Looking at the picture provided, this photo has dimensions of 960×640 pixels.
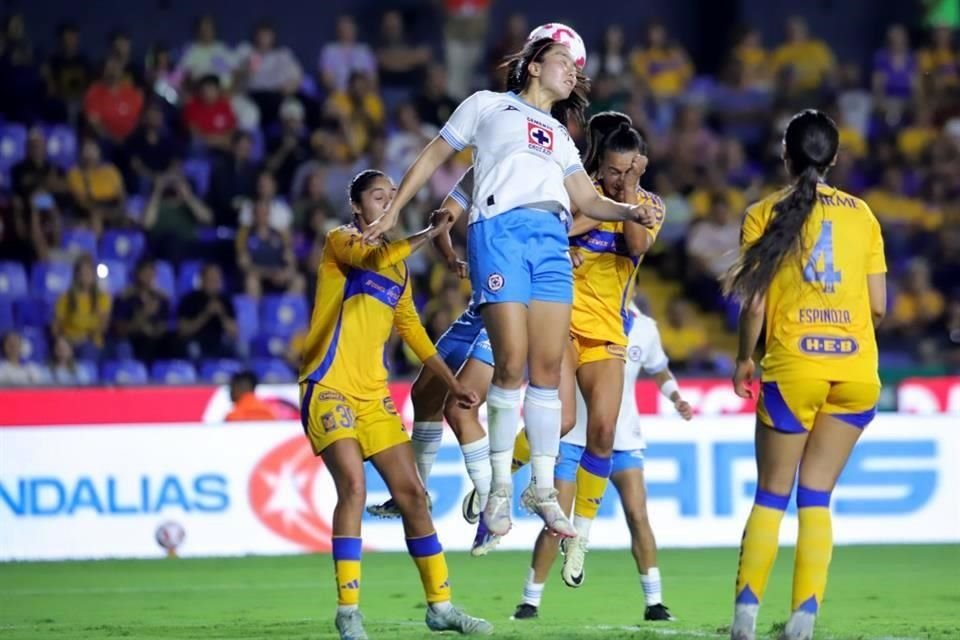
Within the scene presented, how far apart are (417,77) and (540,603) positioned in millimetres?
12045

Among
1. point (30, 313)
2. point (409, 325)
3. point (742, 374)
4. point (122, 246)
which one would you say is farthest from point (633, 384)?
point (122, 246)

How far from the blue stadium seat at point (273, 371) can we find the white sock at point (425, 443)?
279 inches

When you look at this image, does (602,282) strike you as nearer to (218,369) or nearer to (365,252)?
(365,252)

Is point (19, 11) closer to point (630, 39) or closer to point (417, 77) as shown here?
point (417, 77)

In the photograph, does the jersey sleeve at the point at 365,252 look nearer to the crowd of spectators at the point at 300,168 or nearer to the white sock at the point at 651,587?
the white sock at the point at 651,587

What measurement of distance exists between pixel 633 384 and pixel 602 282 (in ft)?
6.70

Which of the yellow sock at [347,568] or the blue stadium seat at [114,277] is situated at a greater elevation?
the blue stadium seat at [114,277]

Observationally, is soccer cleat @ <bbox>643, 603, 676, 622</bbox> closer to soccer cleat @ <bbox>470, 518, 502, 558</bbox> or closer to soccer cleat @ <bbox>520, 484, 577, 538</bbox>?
soccer cleat @ <bbox>470, 518, 502, 558</bbox>

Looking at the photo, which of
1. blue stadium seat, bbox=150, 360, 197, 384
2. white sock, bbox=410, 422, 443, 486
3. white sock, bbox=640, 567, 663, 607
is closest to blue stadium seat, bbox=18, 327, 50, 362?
blue stadium seat, bbox=150, 360, 197, 384

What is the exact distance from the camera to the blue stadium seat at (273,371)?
57.8 feet

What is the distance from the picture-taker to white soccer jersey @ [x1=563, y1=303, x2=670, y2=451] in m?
11.1

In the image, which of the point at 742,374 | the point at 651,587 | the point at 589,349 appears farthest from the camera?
the point at 651,587

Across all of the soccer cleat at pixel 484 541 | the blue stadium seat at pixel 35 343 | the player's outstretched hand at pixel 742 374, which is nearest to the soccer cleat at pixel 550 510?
the soccer cleat at pixel 484 541

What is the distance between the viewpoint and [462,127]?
9.02 metres
